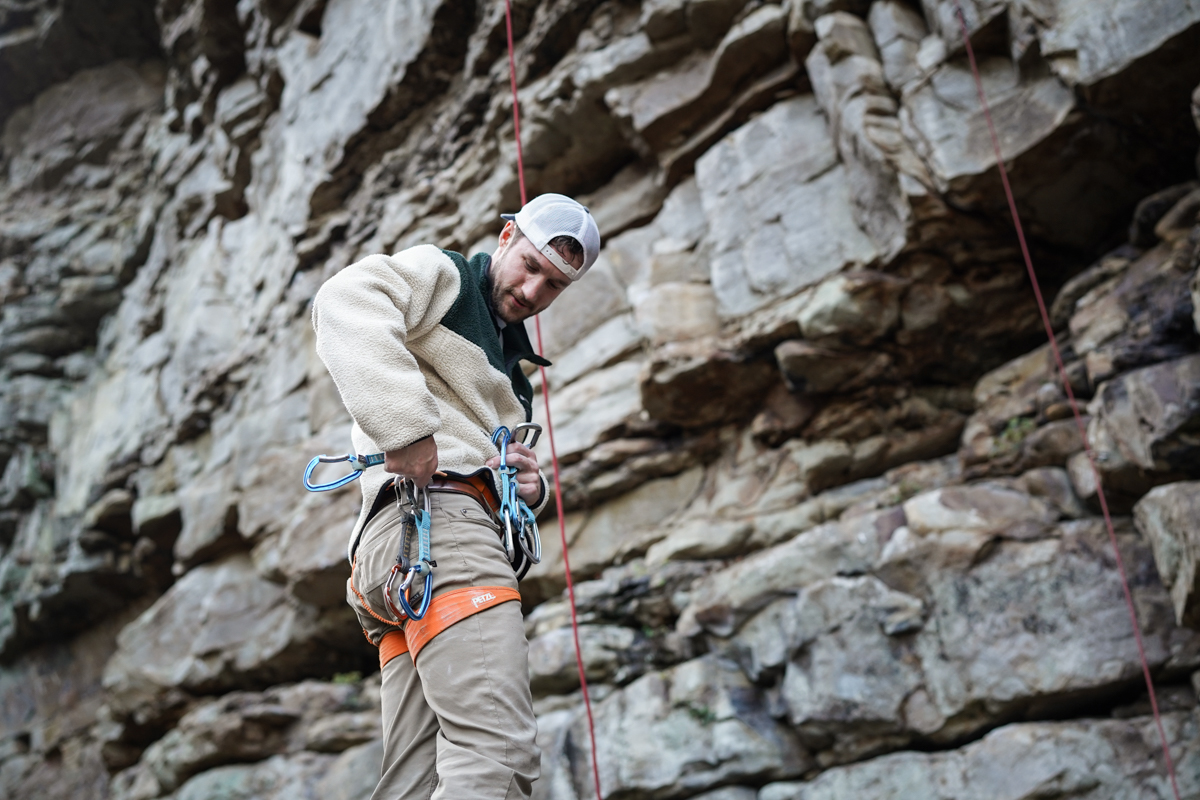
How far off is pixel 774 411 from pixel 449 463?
405 centimetres

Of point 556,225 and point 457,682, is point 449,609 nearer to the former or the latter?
point 457,682

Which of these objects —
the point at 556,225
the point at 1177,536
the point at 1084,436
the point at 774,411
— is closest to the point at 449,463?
the point at 556,225

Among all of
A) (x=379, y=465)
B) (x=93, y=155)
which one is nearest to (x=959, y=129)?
(x=379, y=465)

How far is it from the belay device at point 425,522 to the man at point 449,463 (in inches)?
1.4

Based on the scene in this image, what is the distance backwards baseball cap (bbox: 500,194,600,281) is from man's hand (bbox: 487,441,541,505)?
49 cm

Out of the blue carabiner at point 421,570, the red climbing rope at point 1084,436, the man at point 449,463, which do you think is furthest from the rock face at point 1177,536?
the blue carabiner at point 421,570

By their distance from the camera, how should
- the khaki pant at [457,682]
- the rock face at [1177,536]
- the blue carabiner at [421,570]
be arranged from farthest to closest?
the rock face at [1177,536], the blue carabiner at [421,570], the khaki pant at [457,682]

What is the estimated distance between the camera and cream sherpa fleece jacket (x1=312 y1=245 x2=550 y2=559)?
1.91 meters

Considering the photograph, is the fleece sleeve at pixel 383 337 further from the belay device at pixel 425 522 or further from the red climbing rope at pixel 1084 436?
the red climbing rope at pixel 1084 436

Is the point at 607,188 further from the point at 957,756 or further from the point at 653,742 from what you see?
the point at 957,756

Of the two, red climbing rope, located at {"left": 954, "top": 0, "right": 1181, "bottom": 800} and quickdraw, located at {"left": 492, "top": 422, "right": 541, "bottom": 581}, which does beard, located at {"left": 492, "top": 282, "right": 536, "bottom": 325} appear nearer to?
quickdraw, located at {"left": 492, "top": 422, "right": 541, "bottom": 581}

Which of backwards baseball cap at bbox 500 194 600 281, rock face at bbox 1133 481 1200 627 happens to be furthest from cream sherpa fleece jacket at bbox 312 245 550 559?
rock face at bbox 1133 481 1200 627

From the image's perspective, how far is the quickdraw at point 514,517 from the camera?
7.48 feet

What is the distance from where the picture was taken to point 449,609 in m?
2.02
